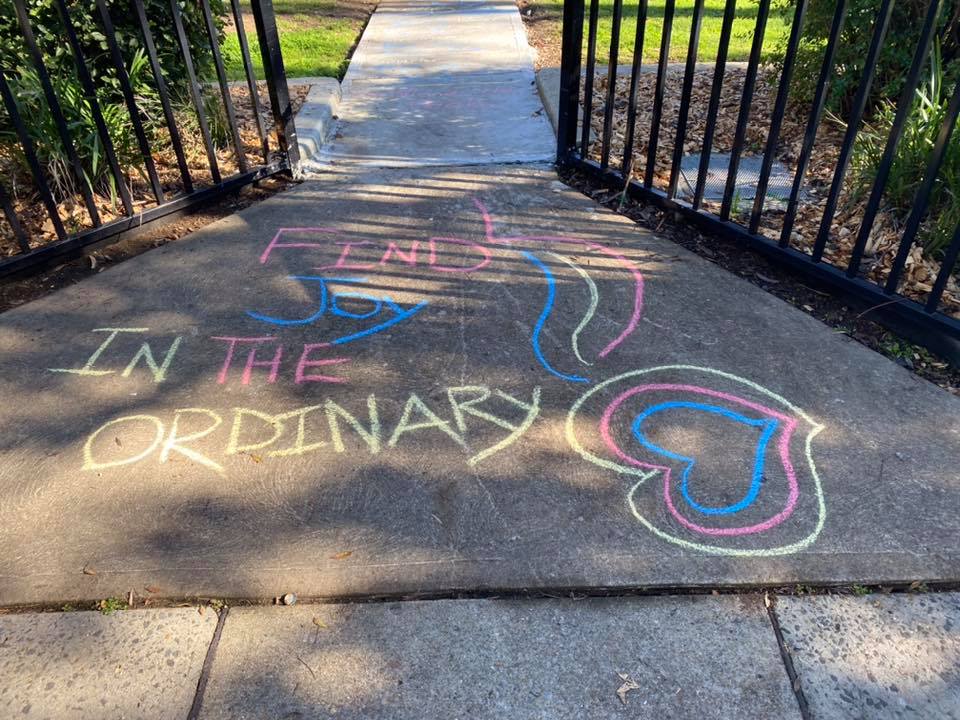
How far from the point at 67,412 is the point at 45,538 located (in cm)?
67

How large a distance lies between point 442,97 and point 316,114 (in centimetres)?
135

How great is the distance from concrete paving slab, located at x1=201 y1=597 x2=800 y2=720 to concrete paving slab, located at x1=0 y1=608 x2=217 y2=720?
0.28ft

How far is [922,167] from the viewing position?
3594mm

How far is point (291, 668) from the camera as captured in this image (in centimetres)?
182

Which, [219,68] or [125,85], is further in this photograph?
[219,68]

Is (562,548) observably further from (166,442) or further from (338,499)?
(166,442)

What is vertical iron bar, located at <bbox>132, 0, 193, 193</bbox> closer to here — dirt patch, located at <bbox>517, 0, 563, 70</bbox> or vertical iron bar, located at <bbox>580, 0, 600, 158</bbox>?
vertical iron bar, located at <bbox>580, 0, 600, 158</bbox>

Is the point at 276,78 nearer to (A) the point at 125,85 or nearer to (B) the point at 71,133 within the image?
(A) the point at 125,85

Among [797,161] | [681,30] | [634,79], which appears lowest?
[681,30]

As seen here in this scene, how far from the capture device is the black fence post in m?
4.19

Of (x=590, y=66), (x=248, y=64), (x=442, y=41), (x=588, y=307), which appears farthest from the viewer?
(x=442, y=41)

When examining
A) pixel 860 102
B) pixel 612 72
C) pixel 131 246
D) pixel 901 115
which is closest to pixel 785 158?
pixel 612 72

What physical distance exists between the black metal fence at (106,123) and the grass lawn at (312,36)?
1.66 meters

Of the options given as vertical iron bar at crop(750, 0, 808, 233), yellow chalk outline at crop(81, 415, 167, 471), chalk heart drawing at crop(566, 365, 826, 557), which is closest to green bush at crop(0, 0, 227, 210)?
yellow chalk outline at crop(81, 415, 167, 471)
